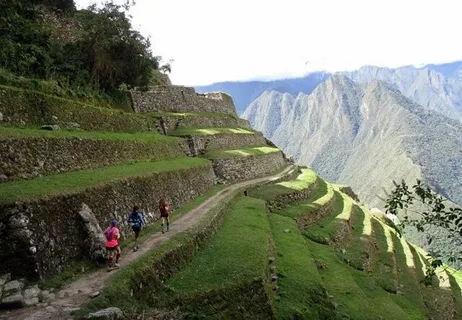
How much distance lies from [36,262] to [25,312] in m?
1.65

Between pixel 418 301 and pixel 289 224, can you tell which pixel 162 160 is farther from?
pixel 418 301

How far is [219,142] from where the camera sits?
128ft

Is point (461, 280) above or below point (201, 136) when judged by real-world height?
below

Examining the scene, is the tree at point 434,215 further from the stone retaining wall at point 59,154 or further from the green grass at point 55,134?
the green grass at point 55,134

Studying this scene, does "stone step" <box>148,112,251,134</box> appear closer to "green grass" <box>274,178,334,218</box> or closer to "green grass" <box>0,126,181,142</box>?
"green grass" <box>0,126,181,142</box>

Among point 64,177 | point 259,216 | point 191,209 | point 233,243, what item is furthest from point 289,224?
point 64,177

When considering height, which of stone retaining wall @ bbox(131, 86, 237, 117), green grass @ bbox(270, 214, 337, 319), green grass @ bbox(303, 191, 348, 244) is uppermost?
stone retaining wall @ bbox(131, 86, 237, 117)

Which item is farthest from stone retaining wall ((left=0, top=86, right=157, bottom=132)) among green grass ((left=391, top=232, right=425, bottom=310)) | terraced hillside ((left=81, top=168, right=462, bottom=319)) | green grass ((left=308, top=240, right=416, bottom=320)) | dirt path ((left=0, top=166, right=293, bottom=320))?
green grass ((left=391, top=232, right=425, bottom=310))

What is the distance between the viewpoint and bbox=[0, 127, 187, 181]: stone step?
13672 mm

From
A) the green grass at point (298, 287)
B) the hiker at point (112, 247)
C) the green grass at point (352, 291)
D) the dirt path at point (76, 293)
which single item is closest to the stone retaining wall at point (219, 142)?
the green grass at point (352, 291)

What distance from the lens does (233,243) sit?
1816cm

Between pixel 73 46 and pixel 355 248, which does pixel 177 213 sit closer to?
pixel 355 248

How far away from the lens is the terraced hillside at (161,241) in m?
11.0

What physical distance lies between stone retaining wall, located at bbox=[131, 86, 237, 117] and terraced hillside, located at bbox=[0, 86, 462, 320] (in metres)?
4.34
